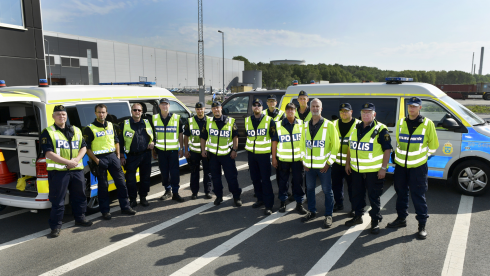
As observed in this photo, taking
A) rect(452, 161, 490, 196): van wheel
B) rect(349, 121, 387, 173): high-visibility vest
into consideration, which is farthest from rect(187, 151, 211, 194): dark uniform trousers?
rect(452, 161, 490, 196): van wheel

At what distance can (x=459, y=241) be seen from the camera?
166 inches

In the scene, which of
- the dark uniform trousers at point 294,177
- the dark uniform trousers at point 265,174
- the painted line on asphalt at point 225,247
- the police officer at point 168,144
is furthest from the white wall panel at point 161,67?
the painted line on asphalt at point 225,247

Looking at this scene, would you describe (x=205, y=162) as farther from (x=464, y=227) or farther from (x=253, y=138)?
(x=464, y=227)

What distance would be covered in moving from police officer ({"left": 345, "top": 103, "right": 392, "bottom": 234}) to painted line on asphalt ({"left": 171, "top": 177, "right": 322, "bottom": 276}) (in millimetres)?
1434

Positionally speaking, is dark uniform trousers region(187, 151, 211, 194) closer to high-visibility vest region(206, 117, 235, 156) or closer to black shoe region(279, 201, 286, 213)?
high-visibility vest region(206, 117, 235, 156)

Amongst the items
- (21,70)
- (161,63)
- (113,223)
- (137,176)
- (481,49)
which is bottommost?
(113,223)

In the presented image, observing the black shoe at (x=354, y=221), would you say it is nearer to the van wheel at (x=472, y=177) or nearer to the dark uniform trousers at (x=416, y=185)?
the dark uniform trousers at (x=416, y=185)

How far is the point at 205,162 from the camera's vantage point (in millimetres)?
5883

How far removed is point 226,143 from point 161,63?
81268 mm

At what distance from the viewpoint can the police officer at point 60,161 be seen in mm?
4340

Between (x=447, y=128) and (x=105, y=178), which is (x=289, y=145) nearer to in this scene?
(x=105, y=178)

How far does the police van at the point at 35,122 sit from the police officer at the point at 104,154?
0.76ft

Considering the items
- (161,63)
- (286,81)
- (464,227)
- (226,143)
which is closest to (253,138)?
(226,143)

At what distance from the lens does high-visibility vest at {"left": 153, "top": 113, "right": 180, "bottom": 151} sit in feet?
18.9
